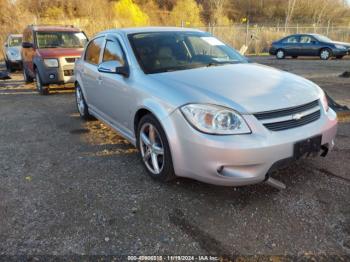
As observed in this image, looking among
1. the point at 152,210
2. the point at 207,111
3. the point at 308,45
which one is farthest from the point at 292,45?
the point at 152,210

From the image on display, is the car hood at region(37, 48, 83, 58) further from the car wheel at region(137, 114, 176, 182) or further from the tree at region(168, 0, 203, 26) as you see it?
the tree at region(168, 0, 203, 26)

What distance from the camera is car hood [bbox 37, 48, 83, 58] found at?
29.4 ft

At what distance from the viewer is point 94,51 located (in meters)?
5.30

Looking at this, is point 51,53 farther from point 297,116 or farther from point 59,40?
point 297,116

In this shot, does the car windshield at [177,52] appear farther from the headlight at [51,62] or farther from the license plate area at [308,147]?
the headlight at [51,62]

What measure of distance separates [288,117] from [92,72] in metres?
3.20

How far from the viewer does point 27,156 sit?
14.9ft

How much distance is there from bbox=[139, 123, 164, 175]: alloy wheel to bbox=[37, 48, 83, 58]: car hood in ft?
20.8

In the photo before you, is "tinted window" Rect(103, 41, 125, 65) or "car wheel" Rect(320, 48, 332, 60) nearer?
"tinted window" Rect(103, 41, 125, 65)

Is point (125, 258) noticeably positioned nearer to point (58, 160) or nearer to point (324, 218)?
point (324, 218)

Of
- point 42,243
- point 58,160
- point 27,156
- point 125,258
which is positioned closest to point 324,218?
point 125,258

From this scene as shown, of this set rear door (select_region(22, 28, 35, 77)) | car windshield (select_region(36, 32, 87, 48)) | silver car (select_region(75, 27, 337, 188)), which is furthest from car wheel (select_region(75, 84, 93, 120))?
rear door (select_region(22, 28, 35, 77))

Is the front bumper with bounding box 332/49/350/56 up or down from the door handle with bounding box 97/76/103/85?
down

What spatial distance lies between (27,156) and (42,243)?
2197mm
